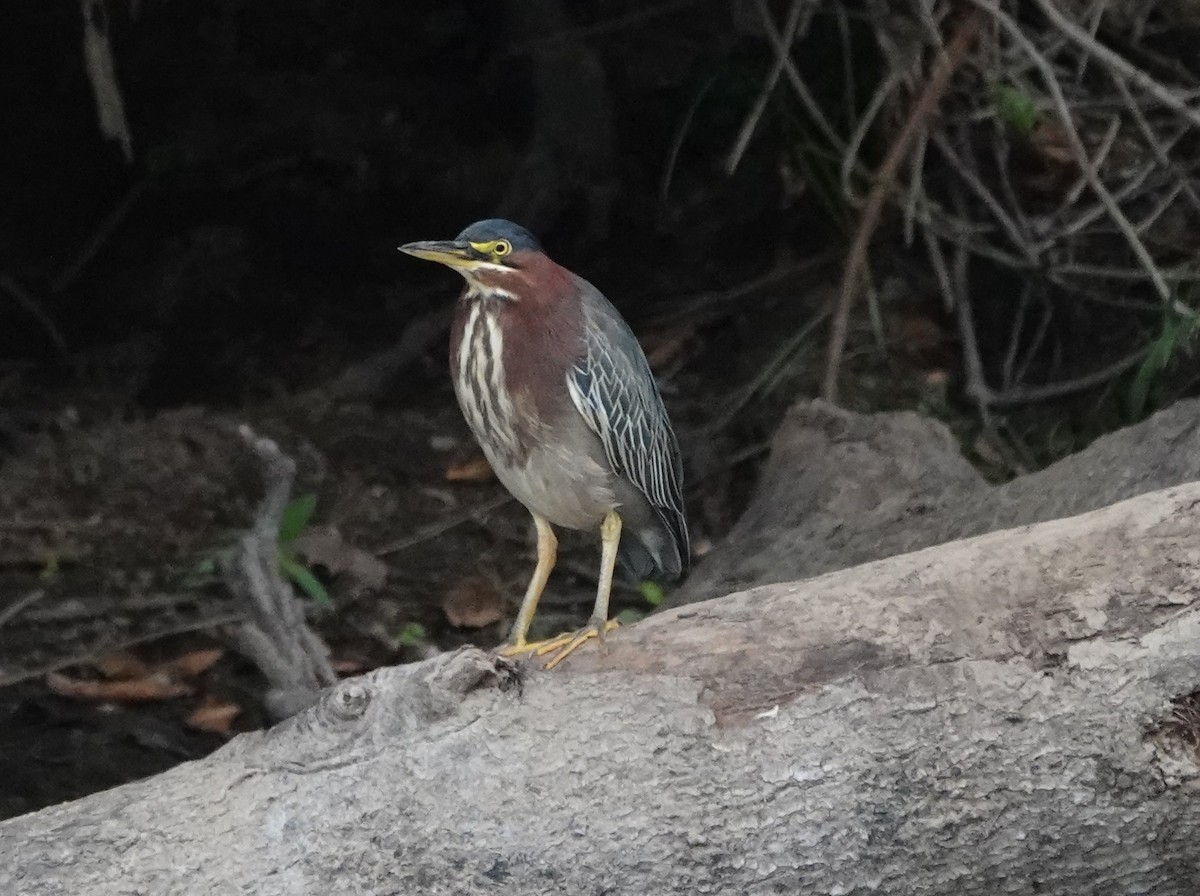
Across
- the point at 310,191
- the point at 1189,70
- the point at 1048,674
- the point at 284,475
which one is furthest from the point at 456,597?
the point at 1189,70

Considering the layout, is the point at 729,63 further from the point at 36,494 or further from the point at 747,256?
the point at 36,494

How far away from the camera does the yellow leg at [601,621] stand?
193cm

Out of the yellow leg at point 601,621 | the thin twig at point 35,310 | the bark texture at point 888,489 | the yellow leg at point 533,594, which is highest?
the thin twig at point 35,310

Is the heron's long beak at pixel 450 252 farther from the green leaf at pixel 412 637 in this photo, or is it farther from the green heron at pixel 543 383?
the green leaf at pixel 412 637

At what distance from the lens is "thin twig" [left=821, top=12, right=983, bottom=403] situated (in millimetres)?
3340

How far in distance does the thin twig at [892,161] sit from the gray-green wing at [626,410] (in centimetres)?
84

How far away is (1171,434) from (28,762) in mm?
2345

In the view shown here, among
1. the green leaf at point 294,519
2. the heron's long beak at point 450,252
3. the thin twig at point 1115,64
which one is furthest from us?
the green leaf at point 294,519

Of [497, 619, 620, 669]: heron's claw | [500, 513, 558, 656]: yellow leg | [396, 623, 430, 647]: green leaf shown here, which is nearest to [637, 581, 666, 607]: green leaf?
[396, 623, 430, 647]: green leaf

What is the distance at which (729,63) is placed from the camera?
162 inches

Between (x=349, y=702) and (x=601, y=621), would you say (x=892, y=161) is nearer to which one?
(x=601, y=621)

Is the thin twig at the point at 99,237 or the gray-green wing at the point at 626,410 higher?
the thin twig at the point at 99,237

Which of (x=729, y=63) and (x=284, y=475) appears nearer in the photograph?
(x=284, y=475)

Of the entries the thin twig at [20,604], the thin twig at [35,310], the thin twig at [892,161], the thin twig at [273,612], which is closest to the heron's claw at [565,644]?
the thin twig at [273,612]
